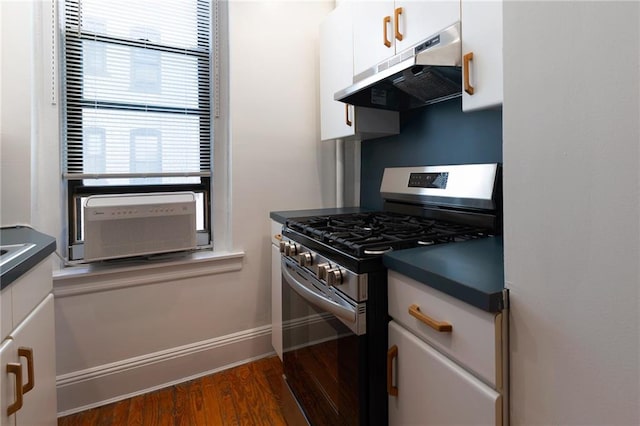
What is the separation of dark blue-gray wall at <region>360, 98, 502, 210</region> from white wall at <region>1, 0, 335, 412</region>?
290 millimetres

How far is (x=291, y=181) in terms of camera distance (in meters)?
2.12

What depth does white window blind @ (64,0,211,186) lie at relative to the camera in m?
1.69

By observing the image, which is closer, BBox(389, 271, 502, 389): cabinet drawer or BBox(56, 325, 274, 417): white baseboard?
BBox(389, 271, 502, 389): cabinet drawer

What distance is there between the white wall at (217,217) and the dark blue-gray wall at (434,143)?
11.4 inches

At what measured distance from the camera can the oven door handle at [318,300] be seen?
992mm

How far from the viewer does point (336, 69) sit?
6.06ft

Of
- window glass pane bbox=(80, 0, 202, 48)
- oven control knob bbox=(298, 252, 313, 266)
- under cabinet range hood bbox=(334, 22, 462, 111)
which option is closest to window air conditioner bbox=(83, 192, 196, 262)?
oven control knob bbox=(298, 252, 313, 266)

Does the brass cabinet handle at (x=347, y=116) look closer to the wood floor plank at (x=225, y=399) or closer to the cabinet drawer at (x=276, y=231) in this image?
the cabinet drawer at (x=276, y=231)

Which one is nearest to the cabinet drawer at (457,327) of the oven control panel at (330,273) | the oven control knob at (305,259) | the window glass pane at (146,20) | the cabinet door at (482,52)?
the oven control panel at (330,273)

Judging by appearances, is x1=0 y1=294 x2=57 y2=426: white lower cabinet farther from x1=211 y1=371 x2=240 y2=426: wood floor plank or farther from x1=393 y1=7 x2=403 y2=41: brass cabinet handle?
x1=393 y1=7 x2=403 y2=41: brass cabinet handle

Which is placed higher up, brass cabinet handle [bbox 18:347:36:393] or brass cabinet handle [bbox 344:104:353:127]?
brass cabinet handle [bbox 344:104:353:127]

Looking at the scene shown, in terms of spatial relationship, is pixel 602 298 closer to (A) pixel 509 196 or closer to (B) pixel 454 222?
(A) pixel 509 196

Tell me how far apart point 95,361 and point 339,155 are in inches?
70.3

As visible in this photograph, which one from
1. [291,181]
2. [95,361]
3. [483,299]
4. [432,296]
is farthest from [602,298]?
[95,361]
